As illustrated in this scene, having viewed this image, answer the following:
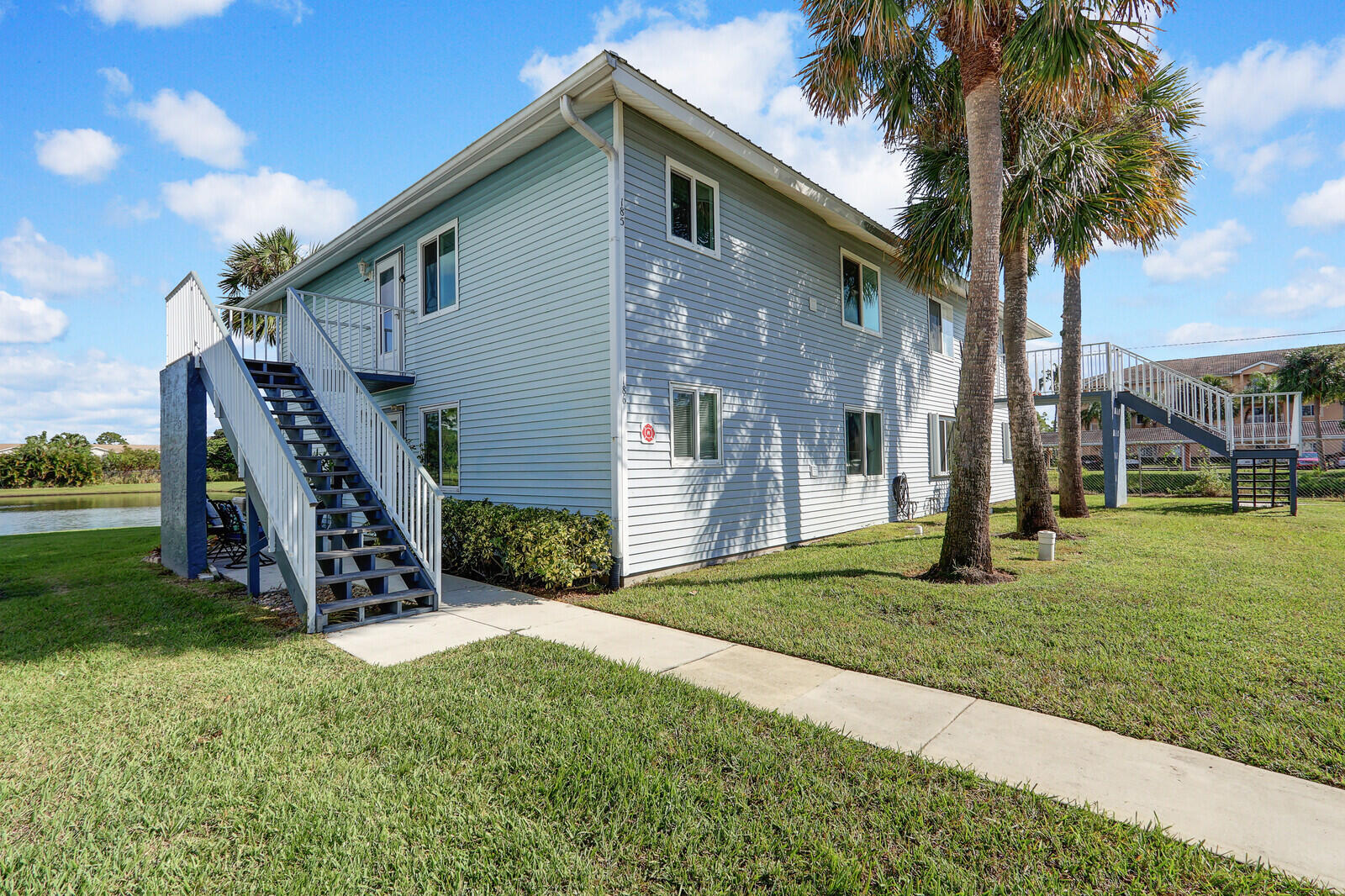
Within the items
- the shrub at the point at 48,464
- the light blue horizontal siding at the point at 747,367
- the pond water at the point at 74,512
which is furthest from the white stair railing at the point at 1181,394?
the shrub at the point at 48,464

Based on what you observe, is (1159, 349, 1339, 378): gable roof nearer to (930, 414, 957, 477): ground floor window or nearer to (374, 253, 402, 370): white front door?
(930, 414, 957, 477): ground floor window

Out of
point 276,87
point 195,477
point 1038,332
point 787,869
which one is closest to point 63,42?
point 276,87

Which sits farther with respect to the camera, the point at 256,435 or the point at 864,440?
the point at 864,440

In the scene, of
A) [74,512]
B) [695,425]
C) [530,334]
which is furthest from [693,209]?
[74,512]

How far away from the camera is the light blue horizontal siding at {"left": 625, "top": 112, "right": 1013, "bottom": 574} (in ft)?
25.7

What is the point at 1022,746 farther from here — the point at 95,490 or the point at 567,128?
the point at 95,490

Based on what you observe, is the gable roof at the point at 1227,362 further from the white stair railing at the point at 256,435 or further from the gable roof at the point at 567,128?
the white stair railing at the point at 256,435

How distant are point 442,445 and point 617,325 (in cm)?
491

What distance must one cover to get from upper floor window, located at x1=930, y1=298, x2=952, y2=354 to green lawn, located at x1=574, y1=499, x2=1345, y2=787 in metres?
6.88

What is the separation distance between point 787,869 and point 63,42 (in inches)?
588

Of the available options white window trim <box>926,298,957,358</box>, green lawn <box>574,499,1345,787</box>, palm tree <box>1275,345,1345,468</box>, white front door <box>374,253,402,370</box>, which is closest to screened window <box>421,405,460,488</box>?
white front door <box>374,253,402,370</box>

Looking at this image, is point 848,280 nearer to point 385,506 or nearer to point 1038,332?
point 385,506

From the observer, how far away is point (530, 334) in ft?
29.0

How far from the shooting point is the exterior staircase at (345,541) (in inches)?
241
